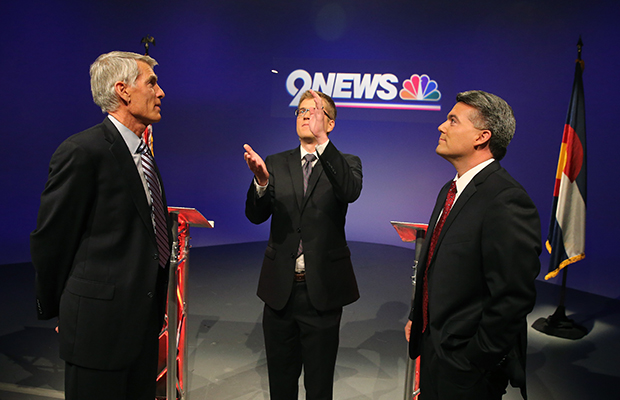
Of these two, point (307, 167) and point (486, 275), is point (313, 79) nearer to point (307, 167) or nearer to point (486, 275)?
point (307, 167)

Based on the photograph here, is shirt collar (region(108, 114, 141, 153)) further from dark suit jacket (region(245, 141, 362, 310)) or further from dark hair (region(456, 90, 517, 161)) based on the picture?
dark hair (region(456, 90, 517, 161))

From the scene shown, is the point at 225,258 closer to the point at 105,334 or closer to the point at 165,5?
the point at 165,5

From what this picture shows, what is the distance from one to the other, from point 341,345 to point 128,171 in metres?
2.44

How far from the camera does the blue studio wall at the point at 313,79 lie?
5.25 meters

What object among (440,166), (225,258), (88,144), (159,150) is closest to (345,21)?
(440,166)

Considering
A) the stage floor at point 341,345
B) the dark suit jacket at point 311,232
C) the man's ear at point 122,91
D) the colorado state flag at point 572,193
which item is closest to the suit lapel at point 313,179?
the dark suit jacket at point 311,232

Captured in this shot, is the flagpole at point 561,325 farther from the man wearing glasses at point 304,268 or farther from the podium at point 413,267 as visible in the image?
the man wearing glasses at point 304,268

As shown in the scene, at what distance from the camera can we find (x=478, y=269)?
1.48 m

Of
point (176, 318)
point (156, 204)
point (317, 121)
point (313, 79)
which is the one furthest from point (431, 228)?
point (313, 79)

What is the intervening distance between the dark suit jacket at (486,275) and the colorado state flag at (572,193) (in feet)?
9.79

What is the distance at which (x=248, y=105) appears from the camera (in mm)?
6285

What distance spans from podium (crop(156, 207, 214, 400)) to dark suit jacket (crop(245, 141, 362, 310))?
1.25ft

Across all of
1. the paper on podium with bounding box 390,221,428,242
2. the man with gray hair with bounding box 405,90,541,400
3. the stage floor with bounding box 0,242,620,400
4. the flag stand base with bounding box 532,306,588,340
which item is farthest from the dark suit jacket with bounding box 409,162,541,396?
the flag stand base with bounding box 532,306,588,340

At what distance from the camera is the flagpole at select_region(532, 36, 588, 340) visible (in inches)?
151
